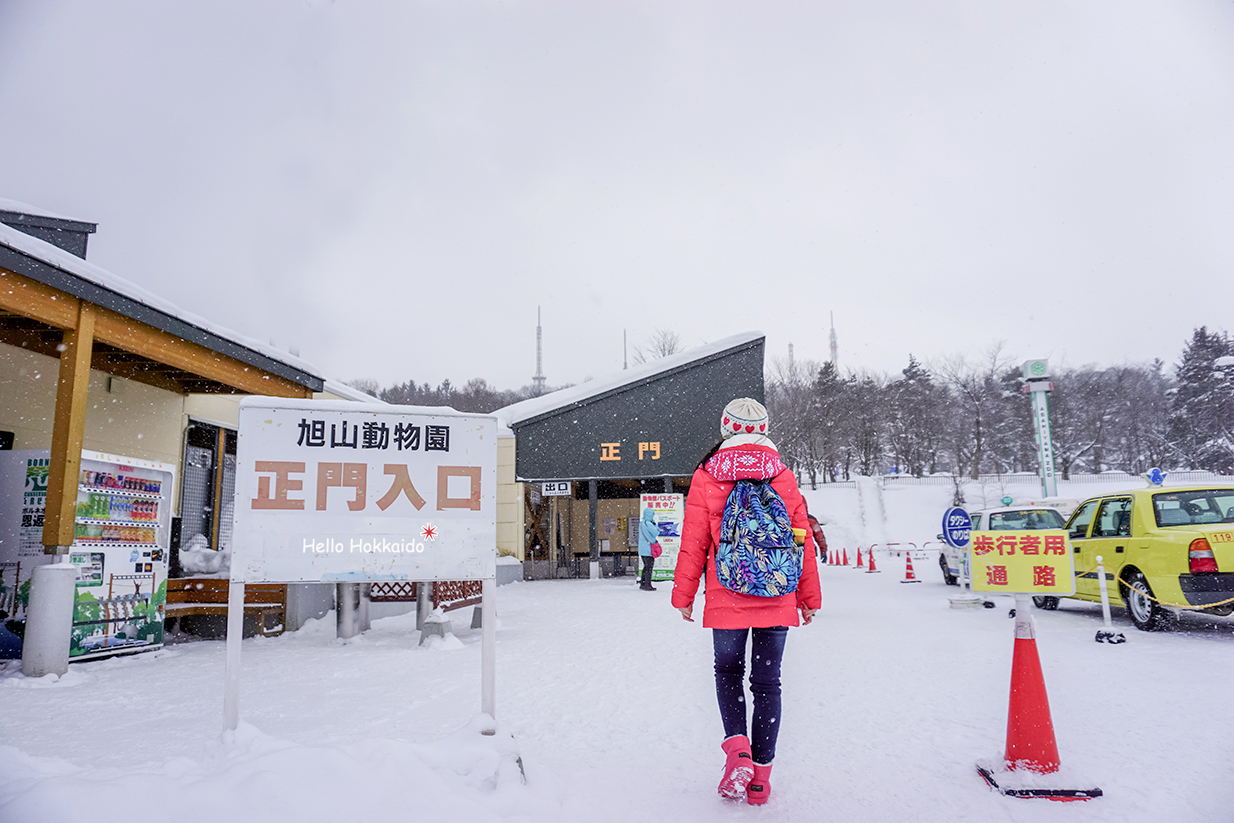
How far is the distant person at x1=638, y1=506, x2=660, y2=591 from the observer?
15.4m

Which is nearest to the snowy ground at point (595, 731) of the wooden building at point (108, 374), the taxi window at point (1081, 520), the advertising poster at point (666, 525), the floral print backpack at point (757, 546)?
the floral print backpack at point (757, 546)

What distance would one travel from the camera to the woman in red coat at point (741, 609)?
122 inches

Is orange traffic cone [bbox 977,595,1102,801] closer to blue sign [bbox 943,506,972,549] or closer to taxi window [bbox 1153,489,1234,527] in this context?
taxi window [bbox 1153,489,1234,527]

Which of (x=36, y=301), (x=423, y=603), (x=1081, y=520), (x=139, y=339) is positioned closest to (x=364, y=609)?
(x=423, y=603)

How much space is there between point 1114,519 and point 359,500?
8.83 m

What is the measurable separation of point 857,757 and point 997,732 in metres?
1.00

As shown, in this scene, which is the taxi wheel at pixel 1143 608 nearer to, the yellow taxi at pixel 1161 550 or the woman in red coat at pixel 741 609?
the yellow taxi at pixel 1161 550

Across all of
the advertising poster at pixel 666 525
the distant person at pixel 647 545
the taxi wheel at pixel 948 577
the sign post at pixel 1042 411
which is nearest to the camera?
the taxi wheel at pixel 948 577

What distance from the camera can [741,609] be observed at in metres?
3.13

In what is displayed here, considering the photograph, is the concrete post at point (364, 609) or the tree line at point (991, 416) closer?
the concrete post at point (364, 609)

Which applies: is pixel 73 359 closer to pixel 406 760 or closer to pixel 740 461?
pixel 406 760

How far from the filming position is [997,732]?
13.3 ft

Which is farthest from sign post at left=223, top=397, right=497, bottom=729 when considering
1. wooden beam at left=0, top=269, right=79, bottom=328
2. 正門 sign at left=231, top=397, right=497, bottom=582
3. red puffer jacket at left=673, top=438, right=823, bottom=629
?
wooden beam at left=0, top=269, right=79, bottom=328

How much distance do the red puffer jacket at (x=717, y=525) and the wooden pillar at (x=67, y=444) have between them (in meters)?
6.12
